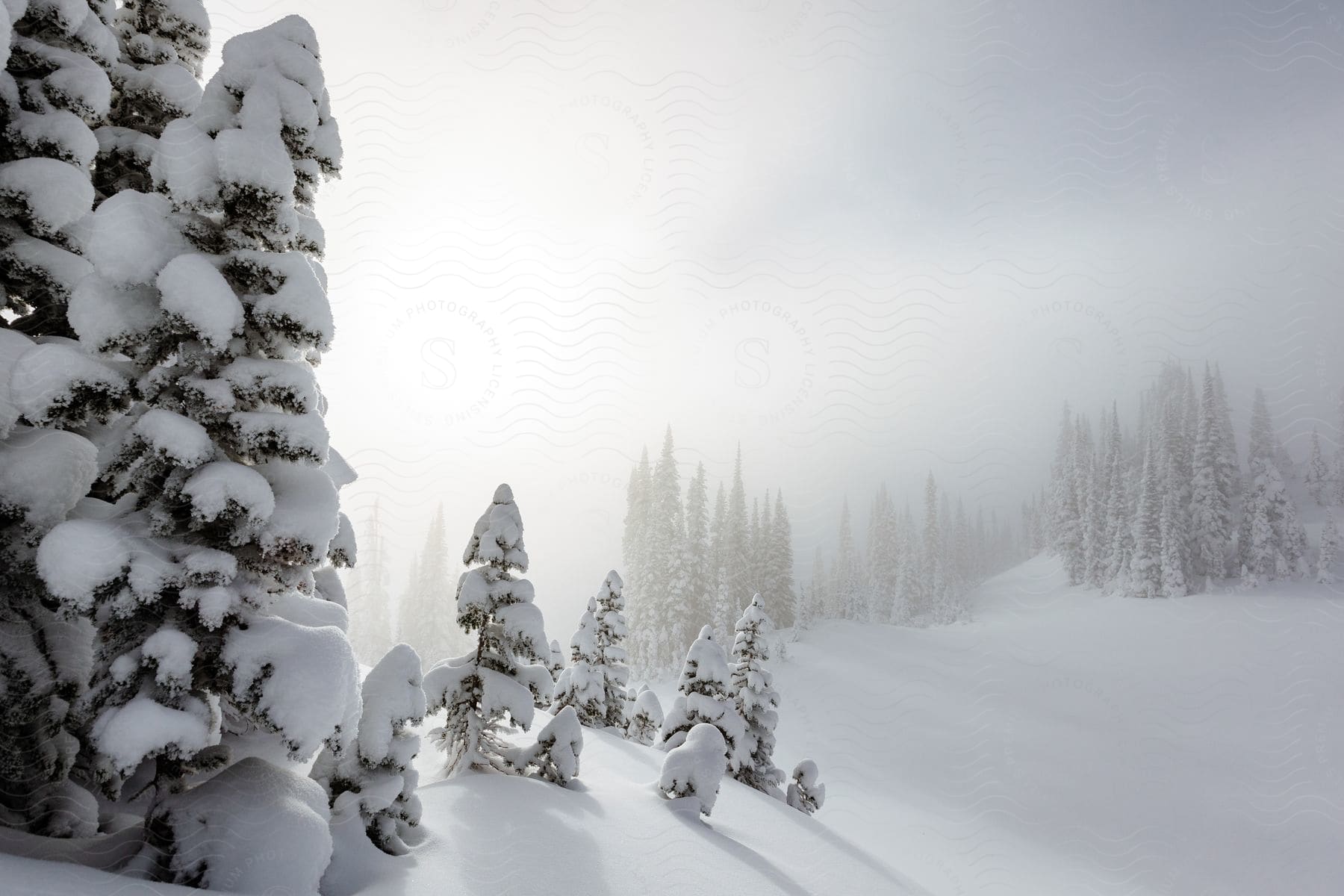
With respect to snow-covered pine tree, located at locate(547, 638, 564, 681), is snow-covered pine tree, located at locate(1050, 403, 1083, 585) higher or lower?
higher

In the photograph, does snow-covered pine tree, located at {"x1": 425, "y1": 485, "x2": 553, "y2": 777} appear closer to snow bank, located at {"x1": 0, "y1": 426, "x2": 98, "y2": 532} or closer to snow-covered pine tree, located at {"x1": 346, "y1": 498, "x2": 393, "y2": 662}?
snow bank, located at {"x1": 0, "y1": 426, "x2": 98, "y2": 532}

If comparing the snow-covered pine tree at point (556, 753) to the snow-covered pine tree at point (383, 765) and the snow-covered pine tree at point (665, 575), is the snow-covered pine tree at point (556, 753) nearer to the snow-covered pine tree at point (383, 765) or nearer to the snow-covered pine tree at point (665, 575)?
the snow-covered pine tree at point (383, 765)

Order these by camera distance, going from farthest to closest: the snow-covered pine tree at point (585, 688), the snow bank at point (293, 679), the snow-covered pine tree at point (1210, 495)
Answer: the snow-covered pine tree at point (1210, 495)
the snow-covered pine tree at point (585, 688)
the snow bank at point (293, 679)

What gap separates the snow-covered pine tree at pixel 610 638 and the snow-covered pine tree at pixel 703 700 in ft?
21.4

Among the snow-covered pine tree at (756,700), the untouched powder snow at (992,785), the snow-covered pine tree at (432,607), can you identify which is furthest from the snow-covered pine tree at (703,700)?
the snow-covered pine tree at (432,607)

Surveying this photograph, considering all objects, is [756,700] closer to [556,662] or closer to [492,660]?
[556,662]

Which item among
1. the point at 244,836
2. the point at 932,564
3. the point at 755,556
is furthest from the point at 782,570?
the point at 244,836

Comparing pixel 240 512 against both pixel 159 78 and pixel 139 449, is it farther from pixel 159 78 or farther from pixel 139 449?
pixel 159 78

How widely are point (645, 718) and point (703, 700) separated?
965 centimetres

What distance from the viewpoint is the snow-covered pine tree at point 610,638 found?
2317cm

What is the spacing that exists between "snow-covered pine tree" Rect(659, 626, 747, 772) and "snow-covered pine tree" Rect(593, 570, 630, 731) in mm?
6517

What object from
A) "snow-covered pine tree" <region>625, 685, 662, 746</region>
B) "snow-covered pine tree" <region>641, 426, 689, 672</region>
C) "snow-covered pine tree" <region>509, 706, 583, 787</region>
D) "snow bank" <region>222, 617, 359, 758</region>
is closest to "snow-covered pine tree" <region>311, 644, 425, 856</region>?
"snow bank" <region>222, 617, 359, 758</region>

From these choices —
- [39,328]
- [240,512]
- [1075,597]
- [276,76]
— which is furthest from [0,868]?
[1075,597]

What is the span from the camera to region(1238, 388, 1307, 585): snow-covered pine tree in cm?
3891
